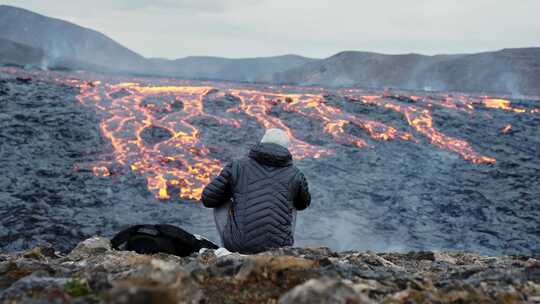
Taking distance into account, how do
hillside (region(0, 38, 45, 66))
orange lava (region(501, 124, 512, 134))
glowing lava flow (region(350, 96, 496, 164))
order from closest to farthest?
glowing lava flow (region(350, 96, 496, 164)) → orange lava (region(501, 124, 512, 134)) → hillside (region(0, 38, 45, 66))

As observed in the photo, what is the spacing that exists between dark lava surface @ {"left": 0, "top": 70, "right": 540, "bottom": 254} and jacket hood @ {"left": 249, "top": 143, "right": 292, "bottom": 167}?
19.4ft

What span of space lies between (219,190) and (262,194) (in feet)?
1.82

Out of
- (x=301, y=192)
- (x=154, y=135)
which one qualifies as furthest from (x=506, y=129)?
(x=301, y=192)

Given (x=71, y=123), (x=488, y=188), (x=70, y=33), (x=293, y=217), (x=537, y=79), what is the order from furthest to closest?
(x=70, y=33) → (x=537, y=79) → (x=71, y=123) → (x=488, y=188) → (x=293, y=217)

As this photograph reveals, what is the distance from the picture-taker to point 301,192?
21.3 feet

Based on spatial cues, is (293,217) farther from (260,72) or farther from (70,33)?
(70,33)

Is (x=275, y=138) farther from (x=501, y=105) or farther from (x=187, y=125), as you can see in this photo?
(x=501, y=105)

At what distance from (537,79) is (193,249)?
7015 centimetres

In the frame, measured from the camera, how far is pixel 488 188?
53.4ft

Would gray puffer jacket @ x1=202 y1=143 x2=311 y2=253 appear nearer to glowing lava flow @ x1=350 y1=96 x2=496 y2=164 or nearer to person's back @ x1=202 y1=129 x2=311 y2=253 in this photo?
person's back @ x1=202 y1=129 x2=311 y2=253

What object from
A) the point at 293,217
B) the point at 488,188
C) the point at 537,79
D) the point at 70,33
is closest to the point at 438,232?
the point at 488,188

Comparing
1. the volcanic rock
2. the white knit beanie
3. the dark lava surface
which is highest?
the white knit beanie

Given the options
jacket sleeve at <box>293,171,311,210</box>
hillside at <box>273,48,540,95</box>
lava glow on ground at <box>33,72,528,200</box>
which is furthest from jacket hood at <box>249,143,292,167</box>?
hillside at <box>273,48,540,95</box>

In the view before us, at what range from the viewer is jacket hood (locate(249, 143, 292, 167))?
628cm
